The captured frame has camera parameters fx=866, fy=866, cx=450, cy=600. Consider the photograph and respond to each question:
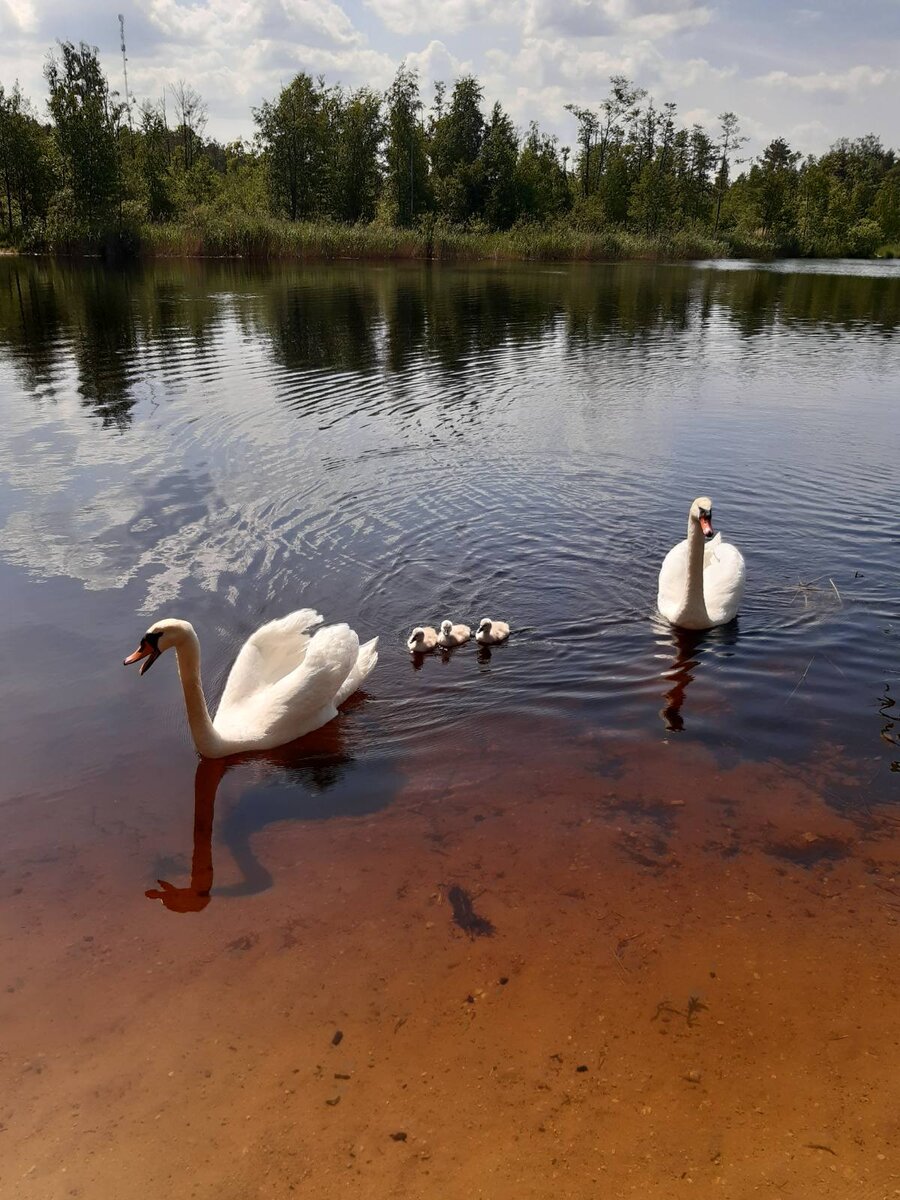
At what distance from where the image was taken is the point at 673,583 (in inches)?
356

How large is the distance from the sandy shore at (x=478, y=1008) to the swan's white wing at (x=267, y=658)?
119cm

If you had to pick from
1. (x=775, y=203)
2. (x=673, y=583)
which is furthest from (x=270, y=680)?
(x=775, y=203)

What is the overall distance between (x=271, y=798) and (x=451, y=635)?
→ 8.59 feet

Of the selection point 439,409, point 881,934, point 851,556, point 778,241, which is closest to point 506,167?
point 778,241

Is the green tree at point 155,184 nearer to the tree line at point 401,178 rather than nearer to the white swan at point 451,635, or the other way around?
the tree line at point 401,178

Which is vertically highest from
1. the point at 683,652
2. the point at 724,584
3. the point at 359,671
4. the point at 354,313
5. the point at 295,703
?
the point at 354,313

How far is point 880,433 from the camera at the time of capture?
15.8 meters

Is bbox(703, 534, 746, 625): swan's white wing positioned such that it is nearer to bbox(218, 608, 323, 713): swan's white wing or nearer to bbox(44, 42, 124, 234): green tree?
bbox(218, 608, 323, 713): swan's white wing

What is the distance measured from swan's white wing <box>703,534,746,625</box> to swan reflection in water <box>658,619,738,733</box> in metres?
0.15

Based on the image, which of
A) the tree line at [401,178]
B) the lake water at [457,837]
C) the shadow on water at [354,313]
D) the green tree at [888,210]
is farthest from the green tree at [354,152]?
the lake water at [457,837]

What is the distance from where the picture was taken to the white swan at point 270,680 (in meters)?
6.40

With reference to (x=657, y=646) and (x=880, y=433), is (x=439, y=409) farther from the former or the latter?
(x=657, y=646)

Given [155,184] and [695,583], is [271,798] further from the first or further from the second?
[155,184]

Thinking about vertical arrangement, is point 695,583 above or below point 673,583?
above
